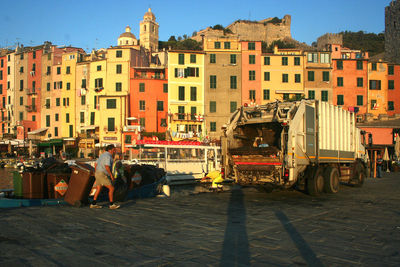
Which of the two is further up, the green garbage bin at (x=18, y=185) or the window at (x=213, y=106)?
the window at (x=213, y=106)

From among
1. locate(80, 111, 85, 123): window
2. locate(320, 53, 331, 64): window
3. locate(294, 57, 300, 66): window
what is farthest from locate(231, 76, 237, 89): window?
locate(80, 111, 85, 123): window

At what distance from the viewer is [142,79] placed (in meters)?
54.6

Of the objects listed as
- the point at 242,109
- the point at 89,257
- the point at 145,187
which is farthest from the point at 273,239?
the point at 242,109

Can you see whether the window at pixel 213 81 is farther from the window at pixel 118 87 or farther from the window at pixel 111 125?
the window at pixel 111 125

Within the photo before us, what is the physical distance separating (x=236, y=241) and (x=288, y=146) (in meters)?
6.10

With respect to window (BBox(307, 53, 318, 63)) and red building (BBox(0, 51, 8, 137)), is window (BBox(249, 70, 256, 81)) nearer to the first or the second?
window (BBox(307, 53, 318, 63))

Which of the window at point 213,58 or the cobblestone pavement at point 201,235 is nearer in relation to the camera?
the cobblestone pavement at point 201,235

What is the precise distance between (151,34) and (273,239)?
443 ft

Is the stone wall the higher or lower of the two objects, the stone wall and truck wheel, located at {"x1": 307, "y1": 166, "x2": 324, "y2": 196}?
the higher

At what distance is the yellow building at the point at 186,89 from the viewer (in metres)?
52.3

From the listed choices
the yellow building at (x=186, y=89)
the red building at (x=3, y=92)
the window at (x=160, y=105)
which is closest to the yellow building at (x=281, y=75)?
the yellow building at (x=186, y=89)

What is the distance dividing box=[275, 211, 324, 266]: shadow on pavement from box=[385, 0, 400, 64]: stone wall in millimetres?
79062

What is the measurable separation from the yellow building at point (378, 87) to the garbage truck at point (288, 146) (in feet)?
140

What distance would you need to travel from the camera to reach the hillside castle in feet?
400
